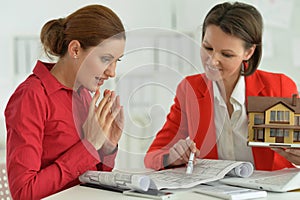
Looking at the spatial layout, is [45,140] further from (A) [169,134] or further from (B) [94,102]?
(A) [169,134]

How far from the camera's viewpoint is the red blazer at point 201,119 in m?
1.70

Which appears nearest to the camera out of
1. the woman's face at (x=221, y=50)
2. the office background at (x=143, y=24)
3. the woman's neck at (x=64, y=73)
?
the woman's neck at (x=64, y=73)

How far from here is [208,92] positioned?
5.74 feet

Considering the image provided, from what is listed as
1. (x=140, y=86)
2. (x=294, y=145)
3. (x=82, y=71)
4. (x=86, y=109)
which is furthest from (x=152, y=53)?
(x=294, y=145)

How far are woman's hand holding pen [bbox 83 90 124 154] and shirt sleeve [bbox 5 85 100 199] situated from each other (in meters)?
0.03

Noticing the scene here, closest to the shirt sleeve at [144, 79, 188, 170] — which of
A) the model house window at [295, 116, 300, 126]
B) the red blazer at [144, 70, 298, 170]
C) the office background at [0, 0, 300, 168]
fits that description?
the red blazer at [144, 70, 298, 170]

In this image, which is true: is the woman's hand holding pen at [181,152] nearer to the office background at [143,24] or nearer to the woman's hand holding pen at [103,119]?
the woman's hand holding pen at [103,119]

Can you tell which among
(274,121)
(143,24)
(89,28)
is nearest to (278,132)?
(274,121)

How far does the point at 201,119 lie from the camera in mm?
1731

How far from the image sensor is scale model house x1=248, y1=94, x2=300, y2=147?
1.52m

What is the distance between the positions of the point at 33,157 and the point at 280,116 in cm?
67

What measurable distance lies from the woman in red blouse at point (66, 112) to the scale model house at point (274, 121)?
36 centimetres

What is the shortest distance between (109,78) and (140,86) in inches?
3.9

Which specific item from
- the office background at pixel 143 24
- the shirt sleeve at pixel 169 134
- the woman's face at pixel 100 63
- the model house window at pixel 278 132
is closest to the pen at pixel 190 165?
the shirt sleeve at pixel 169 134
